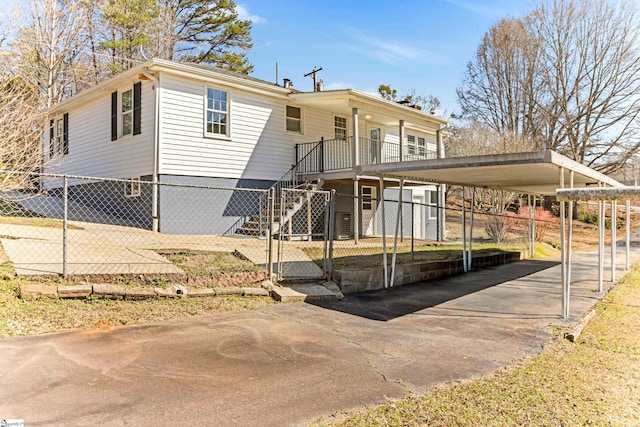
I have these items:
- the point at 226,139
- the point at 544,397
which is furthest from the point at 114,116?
the point at 544,397

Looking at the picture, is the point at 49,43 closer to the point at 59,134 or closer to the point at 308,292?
the point at 59,134

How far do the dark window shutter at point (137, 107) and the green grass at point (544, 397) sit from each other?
11.9 metres

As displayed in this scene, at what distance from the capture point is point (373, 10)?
15773 mm

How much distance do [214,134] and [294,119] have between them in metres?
3.42

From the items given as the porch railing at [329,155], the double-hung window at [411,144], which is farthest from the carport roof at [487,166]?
the double-hung window at [411,144]

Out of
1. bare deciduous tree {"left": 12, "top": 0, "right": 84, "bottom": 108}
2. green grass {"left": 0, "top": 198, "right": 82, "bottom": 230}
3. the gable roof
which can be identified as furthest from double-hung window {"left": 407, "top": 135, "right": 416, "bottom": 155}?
bare deciduous tree {"left": 12, "top": 0, "right": 84, "bottom": 108}

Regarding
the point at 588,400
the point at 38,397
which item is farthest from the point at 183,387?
the point at 588,400

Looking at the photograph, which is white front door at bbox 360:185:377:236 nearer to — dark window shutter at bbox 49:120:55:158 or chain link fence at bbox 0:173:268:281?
chain link fence at bbox 0:173:268:281

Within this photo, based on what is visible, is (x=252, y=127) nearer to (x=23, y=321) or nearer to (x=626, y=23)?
(x=23, y=321)

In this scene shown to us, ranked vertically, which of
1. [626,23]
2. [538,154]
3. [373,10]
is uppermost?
[626,23]

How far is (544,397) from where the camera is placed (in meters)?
3.46

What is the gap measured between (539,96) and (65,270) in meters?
30.6

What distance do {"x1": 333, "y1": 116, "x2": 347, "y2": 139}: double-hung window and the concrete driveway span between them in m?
10.7

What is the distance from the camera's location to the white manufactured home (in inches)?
475
